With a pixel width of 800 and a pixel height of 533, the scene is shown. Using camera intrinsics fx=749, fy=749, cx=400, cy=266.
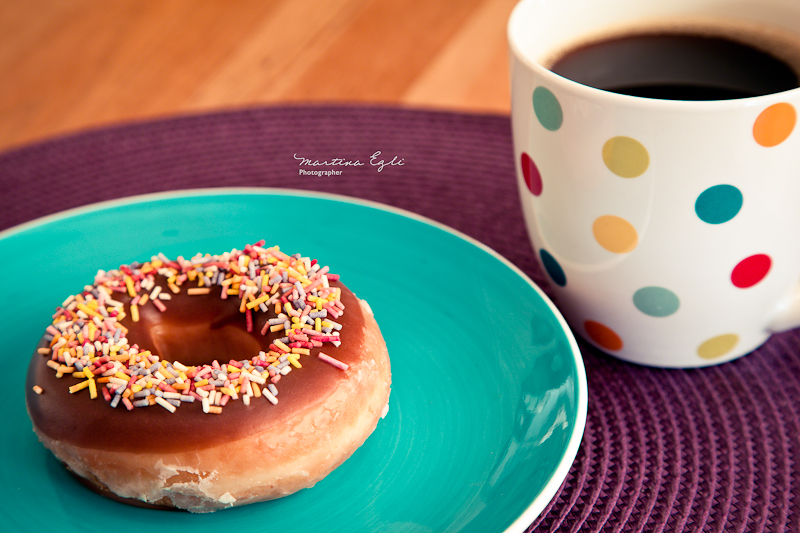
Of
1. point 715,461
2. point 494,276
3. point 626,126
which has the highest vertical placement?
point 626,126

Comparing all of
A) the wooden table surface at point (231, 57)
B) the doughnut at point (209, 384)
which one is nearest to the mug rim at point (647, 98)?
the doughnut at point (209, 384)

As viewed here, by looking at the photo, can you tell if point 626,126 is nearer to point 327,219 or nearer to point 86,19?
point 327,219

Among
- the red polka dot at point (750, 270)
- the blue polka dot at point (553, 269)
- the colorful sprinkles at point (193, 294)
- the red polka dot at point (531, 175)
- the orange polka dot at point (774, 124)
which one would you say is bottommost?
the blue polka dot at point (553, 269)

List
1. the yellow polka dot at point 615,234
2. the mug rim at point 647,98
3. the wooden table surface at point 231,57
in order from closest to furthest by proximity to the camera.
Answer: the mug rim at point 647,98
the yellow polka dot at point 615,234
the wooden table surface at point 231,57

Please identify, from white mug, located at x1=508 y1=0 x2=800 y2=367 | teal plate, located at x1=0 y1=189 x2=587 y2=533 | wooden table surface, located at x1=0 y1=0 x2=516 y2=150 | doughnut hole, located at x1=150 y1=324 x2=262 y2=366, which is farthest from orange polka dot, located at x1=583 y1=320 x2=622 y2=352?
wooden table surface, located at x1=0 y1=0 x2=516 y2=150

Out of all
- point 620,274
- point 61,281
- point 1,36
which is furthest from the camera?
point 1,36

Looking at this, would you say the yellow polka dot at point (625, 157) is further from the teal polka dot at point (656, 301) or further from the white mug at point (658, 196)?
the teal polka dot at point (656, 301)

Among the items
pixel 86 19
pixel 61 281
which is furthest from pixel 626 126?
pixel 86 19
